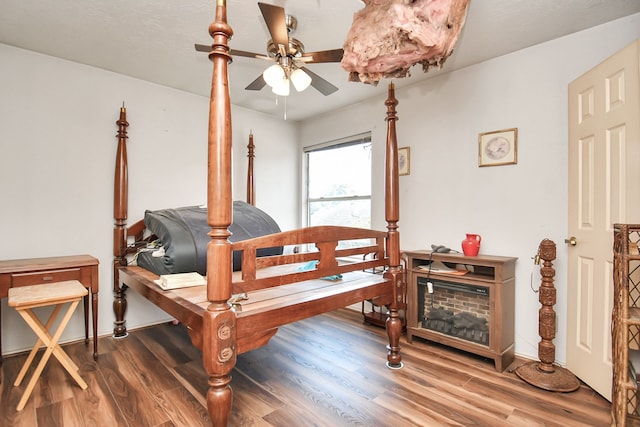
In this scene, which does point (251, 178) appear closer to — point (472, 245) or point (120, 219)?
point (120, 219)

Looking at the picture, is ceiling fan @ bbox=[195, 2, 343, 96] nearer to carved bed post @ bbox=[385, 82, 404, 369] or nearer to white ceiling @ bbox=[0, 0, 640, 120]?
white ceiling @ bbox=[0, 0, 640, 120]

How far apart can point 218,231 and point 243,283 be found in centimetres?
32

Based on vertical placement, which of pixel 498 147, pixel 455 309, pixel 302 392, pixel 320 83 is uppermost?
pixel 320 83

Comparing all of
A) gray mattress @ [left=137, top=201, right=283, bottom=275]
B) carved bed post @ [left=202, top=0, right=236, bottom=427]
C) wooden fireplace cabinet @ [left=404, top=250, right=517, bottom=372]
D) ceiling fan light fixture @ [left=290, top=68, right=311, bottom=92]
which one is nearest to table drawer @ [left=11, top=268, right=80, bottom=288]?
gray mattress @ [left=137, top=201, right=283, bottom=275]

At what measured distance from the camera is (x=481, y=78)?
2793 millimetres

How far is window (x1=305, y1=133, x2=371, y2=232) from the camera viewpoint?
3890mm

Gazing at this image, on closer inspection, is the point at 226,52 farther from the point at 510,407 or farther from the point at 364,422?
the point at 510,407

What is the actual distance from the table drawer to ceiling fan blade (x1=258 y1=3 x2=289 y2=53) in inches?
88.9

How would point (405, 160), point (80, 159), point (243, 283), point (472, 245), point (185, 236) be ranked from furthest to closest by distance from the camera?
point (405, 160) → point (80, 159) → point (472, 245) → point (185, 236) → point (243, 283)


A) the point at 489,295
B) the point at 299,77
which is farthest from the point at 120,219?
the point at 489,295

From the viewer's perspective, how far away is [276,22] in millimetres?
1714

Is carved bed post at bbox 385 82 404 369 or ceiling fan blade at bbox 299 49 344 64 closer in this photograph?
ceiling fan blade at bbox 299 49 344 64

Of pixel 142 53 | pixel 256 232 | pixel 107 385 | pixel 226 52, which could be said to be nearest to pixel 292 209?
pixel 256 232

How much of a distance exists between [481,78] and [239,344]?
290 centimetres
